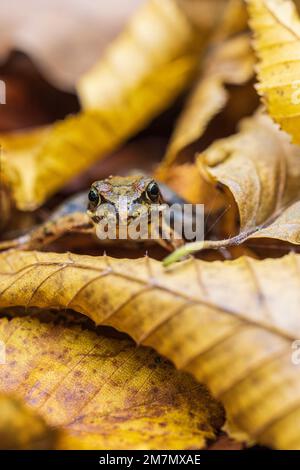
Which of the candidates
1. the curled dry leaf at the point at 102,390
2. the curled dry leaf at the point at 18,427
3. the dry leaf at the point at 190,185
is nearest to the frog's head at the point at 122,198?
the dry leaf at the point at 190,185

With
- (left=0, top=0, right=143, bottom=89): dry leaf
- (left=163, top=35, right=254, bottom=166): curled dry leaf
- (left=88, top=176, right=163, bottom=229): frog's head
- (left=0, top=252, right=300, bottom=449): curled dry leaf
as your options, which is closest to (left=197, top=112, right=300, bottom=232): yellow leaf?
(left=88, top=176, right=163, bottom=229): frog's head

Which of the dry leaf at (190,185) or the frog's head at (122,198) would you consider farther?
the dry leaf at (190,185)

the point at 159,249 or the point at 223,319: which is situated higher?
the point at 223,319

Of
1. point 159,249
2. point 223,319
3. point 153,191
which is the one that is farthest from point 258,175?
point 223,319

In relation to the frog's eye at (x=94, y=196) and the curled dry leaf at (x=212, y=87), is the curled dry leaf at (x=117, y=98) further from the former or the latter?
the frog's eye at (x=94, y=196)

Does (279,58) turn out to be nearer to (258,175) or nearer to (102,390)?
(258,175)

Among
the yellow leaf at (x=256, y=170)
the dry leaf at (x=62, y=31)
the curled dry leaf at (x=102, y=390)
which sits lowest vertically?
the curled dry leaf at (x=102, y=390)

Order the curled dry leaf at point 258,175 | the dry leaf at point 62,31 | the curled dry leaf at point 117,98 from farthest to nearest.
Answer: the dry leaf at point 62,31 → the curled dry leaf at point 117,98 → the curled dry leaf at point 258,175
